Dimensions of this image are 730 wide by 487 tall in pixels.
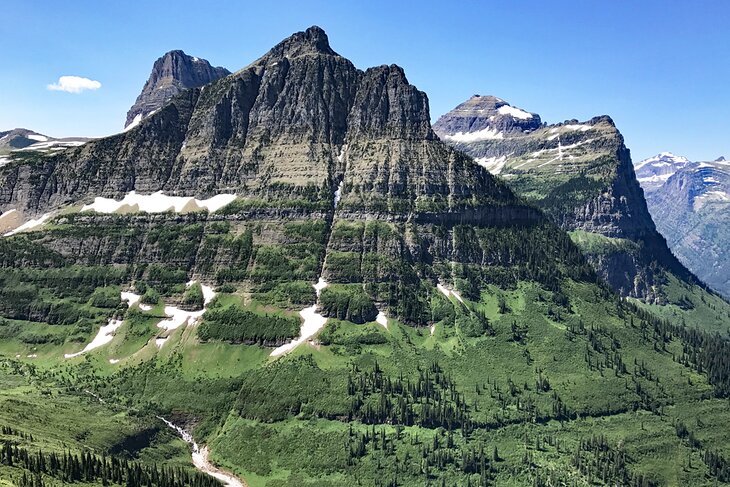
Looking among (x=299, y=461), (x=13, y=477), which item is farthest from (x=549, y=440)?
(x=13, y=477)

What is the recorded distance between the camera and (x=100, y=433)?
183 meters

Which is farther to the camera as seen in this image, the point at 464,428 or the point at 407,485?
the point at 464,428

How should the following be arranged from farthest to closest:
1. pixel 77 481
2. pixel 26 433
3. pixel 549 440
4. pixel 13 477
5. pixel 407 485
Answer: pixel 549 440 → pixel 407 485 → pixel 26 433 → pixel 77 481 → pixel 13 477

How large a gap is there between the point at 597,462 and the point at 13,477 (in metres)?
154

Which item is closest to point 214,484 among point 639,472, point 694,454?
point 639,472

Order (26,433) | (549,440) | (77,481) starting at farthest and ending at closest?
(549,440)
(26,433)
(77,481)

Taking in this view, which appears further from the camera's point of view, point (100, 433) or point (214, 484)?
point (100, 433)

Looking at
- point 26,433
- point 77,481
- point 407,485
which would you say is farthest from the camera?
point 407,485

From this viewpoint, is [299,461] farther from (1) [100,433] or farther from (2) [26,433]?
(2) [26,433]

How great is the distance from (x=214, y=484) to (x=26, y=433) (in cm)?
5025

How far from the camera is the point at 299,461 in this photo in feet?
616

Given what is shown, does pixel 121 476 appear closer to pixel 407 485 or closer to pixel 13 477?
pixel 13 477

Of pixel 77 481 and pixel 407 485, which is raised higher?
pixel 77 481

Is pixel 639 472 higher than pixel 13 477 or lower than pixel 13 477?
lower
